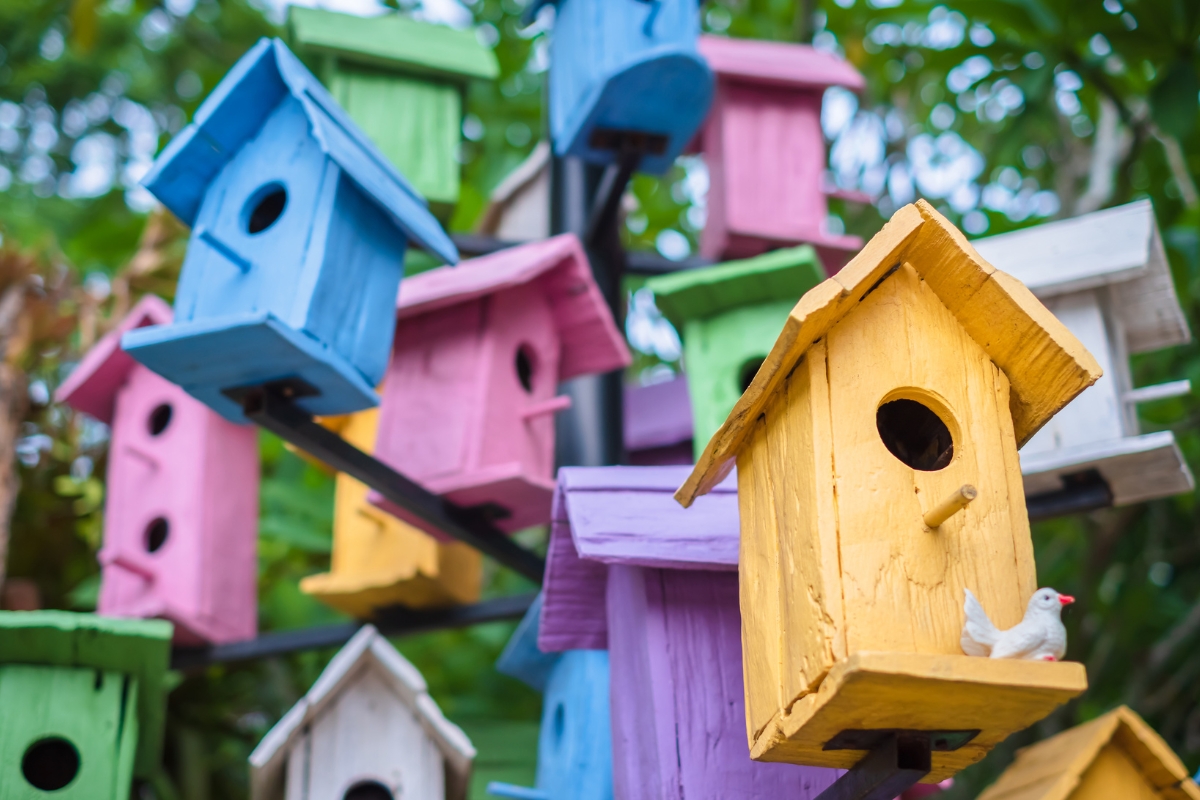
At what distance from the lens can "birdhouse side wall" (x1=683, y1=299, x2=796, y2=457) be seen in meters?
3.45

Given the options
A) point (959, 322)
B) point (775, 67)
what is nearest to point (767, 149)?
point (775, 67)

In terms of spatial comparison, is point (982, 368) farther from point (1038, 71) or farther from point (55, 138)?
point (55, 138)

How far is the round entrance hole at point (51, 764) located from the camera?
9.74 feet

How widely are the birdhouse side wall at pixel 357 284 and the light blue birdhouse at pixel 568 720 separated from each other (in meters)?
0.75

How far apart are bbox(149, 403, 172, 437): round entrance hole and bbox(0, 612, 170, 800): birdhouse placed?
1.14 metres

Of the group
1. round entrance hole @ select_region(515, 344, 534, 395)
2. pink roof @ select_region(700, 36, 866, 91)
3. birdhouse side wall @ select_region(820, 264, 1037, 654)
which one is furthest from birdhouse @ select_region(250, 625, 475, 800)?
pink roof @ select_region(700, 36, 866, 91)

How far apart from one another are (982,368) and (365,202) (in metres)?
1.54

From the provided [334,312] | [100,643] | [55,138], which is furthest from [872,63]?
[55,138]

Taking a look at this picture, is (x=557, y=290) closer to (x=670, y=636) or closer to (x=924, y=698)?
(x=670, y=636)

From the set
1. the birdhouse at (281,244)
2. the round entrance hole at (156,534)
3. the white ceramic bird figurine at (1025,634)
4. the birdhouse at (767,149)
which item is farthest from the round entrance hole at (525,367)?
the white ceramic bird figurine at (1025,634)

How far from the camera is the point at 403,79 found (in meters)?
4.05

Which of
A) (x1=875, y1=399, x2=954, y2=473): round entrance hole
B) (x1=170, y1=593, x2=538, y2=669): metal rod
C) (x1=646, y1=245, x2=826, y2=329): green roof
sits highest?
(x1=646, y1=245, x2=826, y2=329): green roof

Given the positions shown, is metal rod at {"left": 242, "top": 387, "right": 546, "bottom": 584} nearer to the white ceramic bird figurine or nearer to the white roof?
the white ceramic bird figurine

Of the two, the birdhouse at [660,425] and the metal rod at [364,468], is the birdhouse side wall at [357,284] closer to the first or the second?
the metal rod at [364,468]
